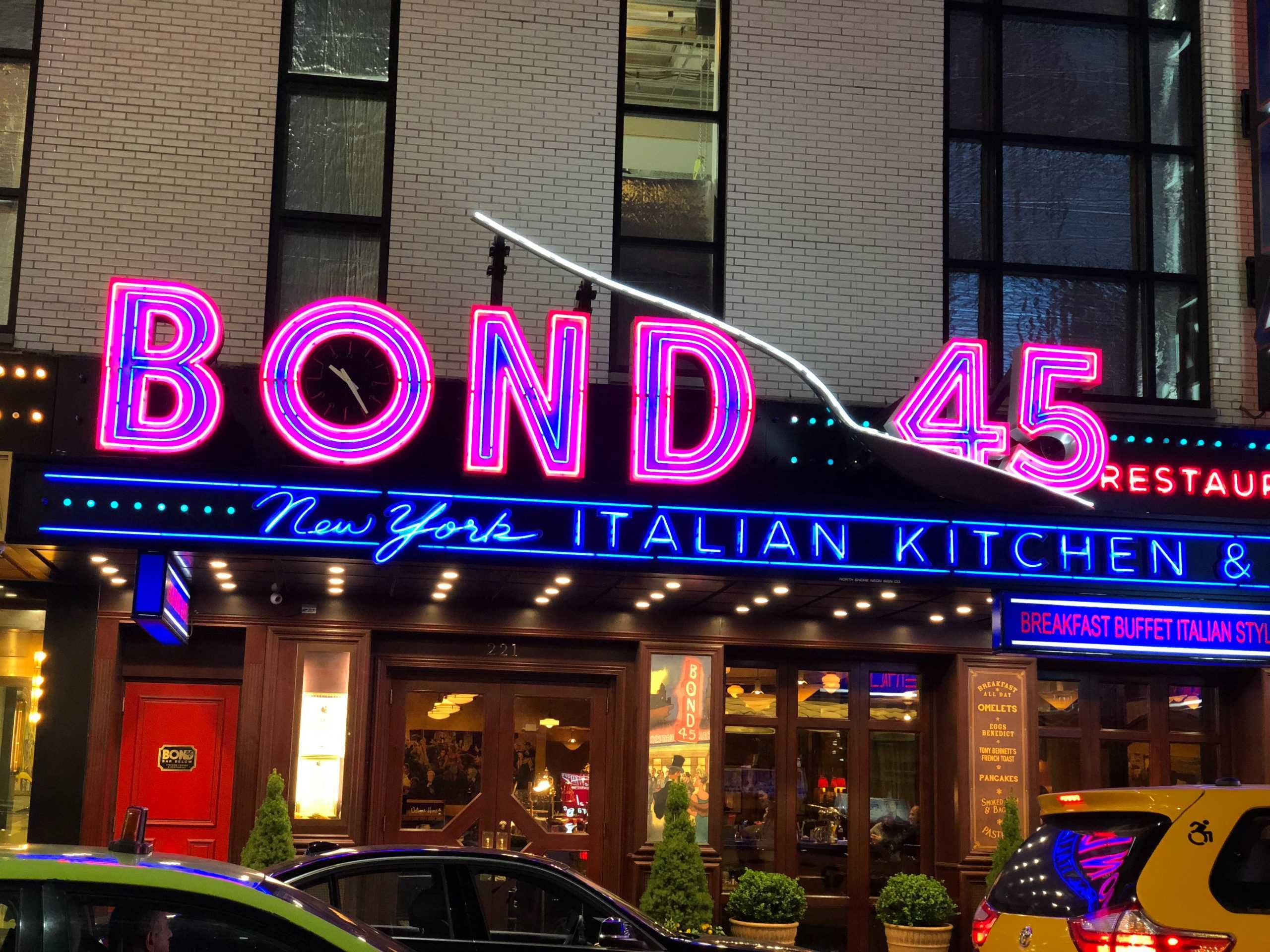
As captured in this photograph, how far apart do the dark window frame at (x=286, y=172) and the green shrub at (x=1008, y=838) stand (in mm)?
8018

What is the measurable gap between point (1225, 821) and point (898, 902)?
7391 millimetres

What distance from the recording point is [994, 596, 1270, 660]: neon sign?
12664 millimetres

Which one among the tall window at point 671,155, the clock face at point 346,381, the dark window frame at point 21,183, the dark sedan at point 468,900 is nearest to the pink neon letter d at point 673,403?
the tall window at point 671,155

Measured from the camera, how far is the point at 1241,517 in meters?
13.5

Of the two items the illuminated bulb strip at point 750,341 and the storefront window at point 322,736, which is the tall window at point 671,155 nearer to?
the illuminated bulb strip at point 750,341

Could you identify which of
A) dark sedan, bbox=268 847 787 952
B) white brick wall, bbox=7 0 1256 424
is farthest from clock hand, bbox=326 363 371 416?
dark sedan, bbox=268 847 787 952

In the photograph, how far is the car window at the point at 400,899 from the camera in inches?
321

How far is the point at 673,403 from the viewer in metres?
12.5

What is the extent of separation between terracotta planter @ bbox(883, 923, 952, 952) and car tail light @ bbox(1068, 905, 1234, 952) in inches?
288

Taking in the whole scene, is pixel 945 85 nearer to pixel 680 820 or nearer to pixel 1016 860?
pixel 680 820

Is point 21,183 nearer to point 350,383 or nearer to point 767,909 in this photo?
point 350,383

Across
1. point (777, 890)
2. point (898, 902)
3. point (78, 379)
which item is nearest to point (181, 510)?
point (78, 379)

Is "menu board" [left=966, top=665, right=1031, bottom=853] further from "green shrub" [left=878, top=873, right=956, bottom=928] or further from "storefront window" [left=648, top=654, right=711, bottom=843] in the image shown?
"storefront window" [left=648, top=654, right=711, bottom=843]

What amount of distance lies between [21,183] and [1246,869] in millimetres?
12200
